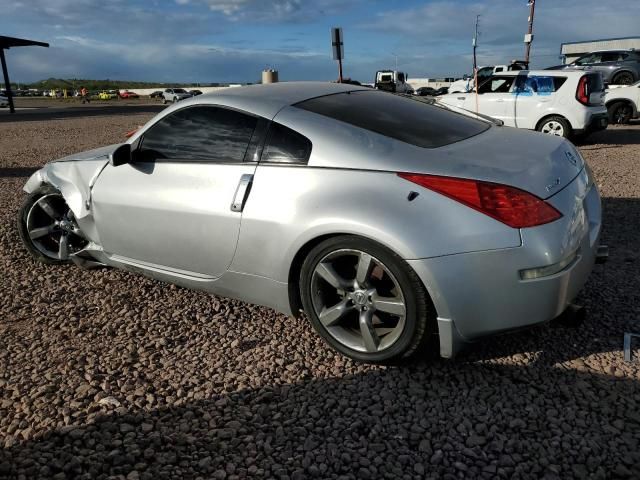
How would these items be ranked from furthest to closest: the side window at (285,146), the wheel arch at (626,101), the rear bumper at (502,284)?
the wheel arch at (626,101), the side window at (285,146), the rear bumper at (502,284)

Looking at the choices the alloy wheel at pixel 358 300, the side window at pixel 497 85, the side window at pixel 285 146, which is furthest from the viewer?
the side window at pixel 497 85

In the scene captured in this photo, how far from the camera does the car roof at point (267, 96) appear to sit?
317 cm

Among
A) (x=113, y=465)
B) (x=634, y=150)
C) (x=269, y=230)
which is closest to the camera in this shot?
(x=113, y=465)

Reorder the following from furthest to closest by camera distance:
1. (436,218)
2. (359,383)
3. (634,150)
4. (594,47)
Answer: (594,47) → (634,150) → (359,383) → (436,218)

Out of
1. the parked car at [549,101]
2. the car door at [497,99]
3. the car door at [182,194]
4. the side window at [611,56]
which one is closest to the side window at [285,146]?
the car door at [182,194]

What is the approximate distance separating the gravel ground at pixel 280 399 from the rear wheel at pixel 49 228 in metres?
0.61

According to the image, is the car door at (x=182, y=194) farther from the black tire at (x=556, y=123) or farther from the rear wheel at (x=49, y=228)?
the black tire at (x=556, y=123)

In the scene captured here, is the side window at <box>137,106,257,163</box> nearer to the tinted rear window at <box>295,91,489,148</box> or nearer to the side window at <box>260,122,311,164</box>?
the side window at <box>260,122,311,164</box>

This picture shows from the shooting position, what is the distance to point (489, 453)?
7.24ft

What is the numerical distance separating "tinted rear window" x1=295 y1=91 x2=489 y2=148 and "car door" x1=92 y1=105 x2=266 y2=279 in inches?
20.3

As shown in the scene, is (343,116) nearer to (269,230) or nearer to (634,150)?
(269,230)

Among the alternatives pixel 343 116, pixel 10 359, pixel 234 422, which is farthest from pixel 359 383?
pixel 10 359

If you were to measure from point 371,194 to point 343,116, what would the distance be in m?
0.66

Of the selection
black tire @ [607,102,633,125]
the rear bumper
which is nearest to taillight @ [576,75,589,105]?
black tire @ [607,102,633,125]
